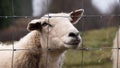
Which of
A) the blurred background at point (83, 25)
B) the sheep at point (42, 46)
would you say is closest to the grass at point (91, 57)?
the blurred background at point (83, 25)

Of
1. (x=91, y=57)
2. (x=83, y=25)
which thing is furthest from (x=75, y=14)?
(x=91, y=57)

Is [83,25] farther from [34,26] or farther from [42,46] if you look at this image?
[34,26]

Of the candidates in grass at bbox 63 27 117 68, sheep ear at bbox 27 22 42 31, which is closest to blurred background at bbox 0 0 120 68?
grass at bbox 63 27 117 68

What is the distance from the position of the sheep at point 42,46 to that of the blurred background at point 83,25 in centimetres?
24

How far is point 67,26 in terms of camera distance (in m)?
A: 7.20

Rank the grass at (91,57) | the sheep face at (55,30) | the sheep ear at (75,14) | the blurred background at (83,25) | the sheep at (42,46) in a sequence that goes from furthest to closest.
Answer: the grass at (91,57), the blurred background at (83,25), the sheep ear at (75,14), the sheep at (42,46), the sheep face at (55,30)

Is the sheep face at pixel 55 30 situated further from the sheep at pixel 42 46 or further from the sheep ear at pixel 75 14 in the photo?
the sheep ear at pixel 75 14

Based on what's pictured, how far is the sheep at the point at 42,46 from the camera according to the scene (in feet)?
24.2

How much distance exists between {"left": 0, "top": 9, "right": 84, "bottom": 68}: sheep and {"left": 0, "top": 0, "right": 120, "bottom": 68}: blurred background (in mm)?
241

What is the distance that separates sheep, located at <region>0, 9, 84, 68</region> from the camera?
7367 millimetres

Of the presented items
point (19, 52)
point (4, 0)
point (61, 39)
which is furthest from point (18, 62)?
point (4, 0)

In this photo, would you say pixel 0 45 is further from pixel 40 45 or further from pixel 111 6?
pixel 111 6

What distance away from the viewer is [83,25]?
39.8 feet

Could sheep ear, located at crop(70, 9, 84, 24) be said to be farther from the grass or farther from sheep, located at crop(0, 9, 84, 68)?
the grass
